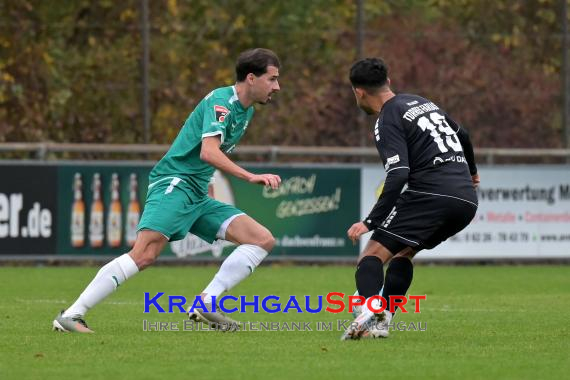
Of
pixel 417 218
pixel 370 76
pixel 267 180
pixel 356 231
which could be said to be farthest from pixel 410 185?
pixel 267 180

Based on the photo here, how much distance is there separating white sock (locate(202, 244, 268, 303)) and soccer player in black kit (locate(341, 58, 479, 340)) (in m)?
0.85

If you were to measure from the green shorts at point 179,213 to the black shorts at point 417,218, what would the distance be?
117 cm

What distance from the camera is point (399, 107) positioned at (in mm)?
8844

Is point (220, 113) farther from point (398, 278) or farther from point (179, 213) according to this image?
point (398, 278)

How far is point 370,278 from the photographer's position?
8.83 metres

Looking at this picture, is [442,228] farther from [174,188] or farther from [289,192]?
[289,192]

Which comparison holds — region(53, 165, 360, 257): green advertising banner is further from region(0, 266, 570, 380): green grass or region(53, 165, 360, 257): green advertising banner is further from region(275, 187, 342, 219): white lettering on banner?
region(0, 266, 570, 380): green grass

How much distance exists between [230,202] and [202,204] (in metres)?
9.05

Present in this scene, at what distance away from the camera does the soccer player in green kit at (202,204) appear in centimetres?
912

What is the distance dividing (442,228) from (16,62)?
14271 mm

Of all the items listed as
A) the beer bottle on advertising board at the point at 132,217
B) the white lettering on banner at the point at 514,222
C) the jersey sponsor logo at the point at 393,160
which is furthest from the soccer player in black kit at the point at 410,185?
the white lettering on banner at the point at 514,222

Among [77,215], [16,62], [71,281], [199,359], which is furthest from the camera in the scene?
[16,62]

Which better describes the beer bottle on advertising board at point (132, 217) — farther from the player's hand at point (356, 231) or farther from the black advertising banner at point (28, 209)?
the player's hand at point (356, 231)

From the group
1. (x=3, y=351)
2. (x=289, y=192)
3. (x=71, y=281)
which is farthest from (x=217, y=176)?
(x=3, y=351)
